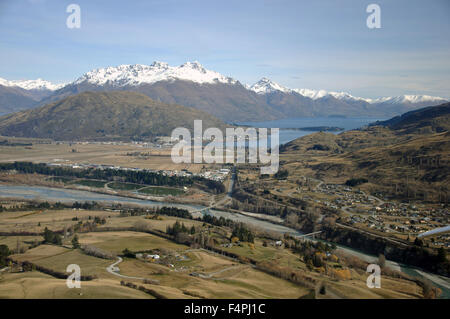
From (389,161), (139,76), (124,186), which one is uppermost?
(139,76)

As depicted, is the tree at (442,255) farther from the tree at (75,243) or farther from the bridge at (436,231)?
the tree at (75,243)

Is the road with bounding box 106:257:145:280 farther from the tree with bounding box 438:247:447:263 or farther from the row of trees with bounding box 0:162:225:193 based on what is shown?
the row of trees with bounding box 0:162:225:193

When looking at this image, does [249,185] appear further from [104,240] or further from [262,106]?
[262,106]

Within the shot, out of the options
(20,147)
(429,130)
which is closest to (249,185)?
(429,130)

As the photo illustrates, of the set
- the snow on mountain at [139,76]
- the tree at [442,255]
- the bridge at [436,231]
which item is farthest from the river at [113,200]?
the snow on mountain at [139,76]

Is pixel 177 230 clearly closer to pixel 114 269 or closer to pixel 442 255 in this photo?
pixel 114 269

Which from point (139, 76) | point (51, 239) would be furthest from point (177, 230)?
point (139, 76)

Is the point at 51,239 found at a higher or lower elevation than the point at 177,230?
lower
